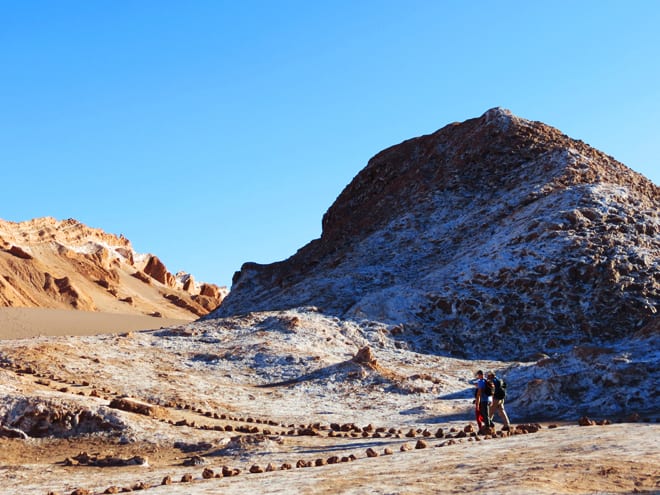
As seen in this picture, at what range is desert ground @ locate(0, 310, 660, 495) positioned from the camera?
10.4 m

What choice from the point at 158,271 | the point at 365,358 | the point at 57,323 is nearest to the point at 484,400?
the point at 365,358

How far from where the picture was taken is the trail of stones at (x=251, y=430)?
40.9ft

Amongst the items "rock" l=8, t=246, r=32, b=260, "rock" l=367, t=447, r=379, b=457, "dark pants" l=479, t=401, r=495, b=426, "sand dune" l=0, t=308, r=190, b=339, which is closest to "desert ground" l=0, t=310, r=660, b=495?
"rock" l=367, t=447, r=379, b=457

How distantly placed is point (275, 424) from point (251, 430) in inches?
52.2

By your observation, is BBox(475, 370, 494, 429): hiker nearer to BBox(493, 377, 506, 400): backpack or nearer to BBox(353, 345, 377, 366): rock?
BBox(493, 377, 506, 400): backpack

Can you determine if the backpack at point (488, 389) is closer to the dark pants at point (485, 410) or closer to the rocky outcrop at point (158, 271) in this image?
the dark pants at point (485, 410)

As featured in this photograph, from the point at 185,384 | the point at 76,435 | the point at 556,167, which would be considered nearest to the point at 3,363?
the point at 185,384

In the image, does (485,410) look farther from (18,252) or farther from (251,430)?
(18,252)

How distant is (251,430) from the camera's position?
16.7 m

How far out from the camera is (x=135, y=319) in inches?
2136

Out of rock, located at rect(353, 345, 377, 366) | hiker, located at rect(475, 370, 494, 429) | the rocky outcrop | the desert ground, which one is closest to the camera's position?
the desert ground

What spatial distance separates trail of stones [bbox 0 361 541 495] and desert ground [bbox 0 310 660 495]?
5 centimetres

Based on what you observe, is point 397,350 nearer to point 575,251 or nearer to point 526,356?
point 526,356

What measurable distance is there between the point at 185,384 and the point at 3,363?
4900 millimetres
